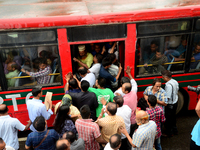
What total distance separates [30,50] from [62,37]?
2.27 feet

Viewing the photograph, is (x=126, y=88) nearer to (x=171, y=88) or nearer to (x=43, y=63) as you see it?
(x=171, y=88)

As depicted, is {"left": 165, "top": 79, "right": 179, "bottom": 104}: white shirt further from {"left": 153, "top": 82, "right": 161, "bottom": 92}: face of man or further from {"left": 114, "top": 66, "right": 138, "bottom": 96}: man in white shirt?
{"left": 114, "top": 66, "right": 138, "bottom": 96}: man in white shirt

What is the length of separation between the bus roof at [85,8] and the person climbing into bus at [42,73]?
37.3 inches

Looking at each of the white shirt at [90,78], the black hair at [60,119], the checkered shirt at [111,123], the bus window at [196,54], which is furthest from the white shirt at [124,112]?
the bus window at [196,54]

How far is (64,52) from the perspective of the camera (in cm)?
434

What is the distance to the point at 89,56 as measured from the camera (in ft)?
16.5

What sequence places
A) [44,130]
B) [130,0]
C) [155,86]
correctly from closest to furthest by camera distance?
1. [44,130]
2. [155,86]
3. [130,0]

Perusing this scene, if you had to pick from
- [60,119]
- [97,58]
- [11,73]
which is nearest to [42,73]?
[11,73]

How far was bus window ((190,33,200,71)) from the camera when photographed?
4676 millimetres

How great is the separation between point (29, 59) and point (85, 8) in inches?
64.7

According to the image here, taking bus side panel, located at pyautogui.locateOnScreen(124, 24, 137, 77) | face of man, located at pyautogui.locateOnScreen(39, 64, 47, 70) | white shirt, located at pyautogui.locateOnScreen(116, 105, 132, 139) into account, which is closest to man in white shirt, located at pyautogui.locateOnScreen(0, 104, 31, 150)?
face of man, located at pyautogui.locateOnScreen(39, 64, 47, 70)

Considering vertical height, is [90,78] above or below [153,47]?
below

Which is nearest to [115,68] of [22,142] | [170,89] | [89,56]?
[89,56]

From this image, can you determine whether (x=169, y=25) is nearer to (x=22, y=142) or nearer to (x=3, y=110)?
(x=3, y=110)
